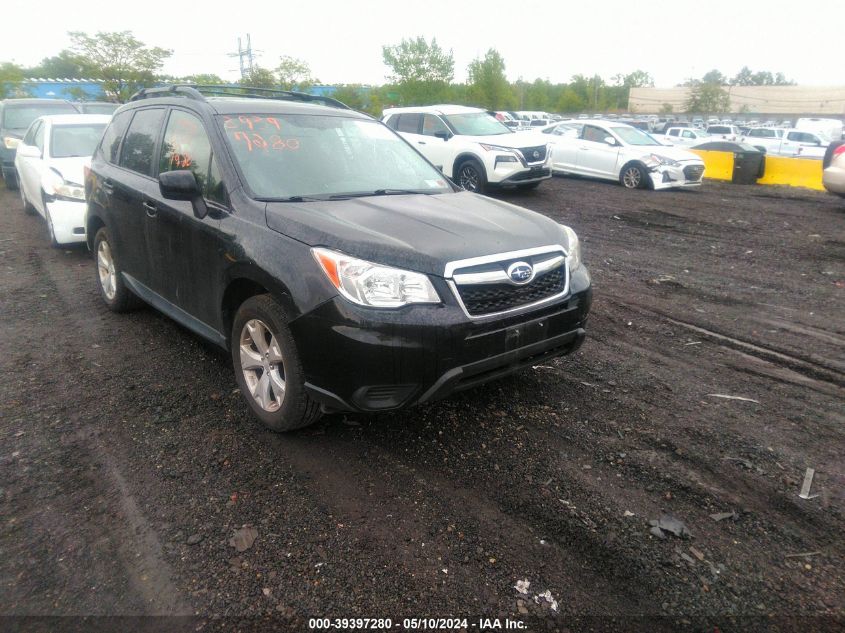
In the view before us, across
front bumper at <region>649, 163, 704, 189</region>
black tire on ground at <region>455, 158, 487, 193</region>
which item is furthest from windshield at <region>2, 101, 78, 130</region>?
front bumper at <region>649, 163, 704, 189</region>

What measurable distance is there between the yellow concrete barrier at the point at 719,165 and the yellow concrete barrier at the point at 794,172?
862 millimetres

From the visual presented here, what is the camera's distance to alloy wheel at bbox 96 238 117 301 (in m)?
5.49

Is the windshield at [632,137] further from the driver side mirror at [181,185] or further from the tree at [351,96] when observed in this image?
the tree at [351,96]

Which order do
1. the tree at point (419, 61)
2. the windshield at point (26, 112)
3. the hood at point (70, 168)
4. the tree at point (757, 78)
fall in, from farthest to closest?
the tree at point (757, 78) < the tree at point (419, 61) < the windshield at point (26, 112) < the hood at point (70, 168)

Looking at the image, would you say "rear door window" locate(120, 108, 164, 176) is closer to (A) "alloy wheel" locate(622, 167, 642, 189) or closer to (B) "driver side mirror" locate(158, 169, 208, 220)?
(B) "driver side mirror" locate(158, 169, 208, 220)

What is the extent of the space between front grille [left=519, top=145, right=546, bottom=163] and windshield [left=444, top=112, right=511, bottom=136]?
976 millimetres

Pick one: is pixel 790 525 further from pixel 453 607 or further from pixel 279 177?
pixel 279 177

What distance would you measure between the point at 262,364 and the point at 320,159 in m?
1.47

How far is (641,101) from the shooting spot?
3430 inches

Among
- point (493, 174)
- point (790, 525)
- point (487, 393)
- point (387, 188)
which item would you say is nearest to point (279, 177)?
point (387, 188)

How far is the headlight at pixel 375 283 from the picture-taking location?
2.97 metres

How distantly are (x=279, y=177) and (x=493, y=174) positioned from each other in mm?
9065

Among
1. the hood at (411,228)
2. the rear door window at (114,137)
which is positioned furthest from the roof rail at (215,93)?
the hood at (411,228)

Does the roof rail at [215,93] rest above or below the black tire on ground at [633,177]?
above
